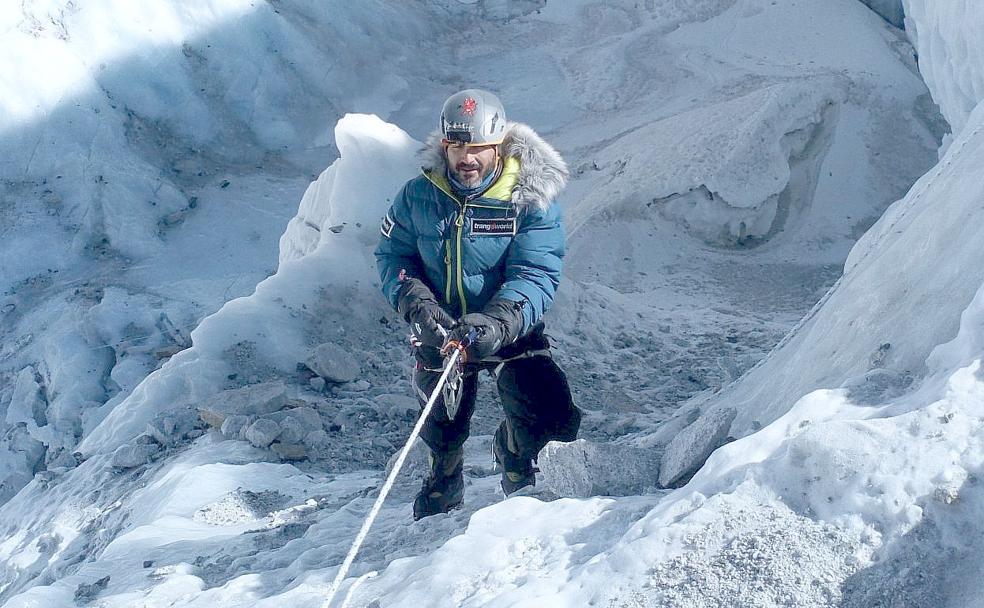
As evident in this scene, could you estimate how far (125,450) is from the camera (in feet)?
16.6

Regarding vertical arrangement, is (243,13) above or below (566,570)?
above

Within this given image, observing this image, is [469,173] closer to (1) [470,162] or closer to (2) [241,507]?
(1) [470,162]

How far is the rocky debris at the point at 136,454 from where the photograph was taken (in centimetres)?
497

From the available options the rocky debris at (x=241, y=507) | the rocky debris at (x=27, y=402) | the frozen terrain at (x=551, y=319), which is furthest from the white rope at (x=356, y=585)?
the rocky debris at (x=27, y=402)

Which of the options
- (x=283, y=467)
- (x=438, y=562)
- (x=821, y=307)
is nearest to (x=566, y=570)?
(x=438, y=562)

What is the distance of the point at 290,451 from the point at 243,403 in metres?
0.47

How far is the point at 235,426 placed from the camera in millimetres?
4781

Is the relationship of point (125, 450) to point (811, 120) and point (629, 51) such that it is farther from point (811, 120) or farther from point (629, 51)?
point (629, 51)

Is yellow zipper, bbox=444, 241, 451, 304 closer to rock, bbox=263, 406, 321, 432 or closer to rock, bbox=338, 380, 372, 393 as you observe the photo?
rock, bbox=263, 406, 321, 432

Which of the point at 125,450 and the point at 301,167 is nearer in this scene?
the point at 125,450

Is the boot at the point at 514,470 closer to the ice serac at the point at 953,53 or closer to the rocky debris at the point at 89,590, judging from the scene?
the rocky debris at the point at 89,590

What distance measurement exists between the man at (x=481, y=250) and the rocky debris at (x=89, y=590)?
1.41m

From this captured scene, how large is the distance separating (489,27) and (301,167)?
15.5ft

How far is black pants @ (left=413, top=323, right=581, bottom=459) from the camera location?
341 centimetres
